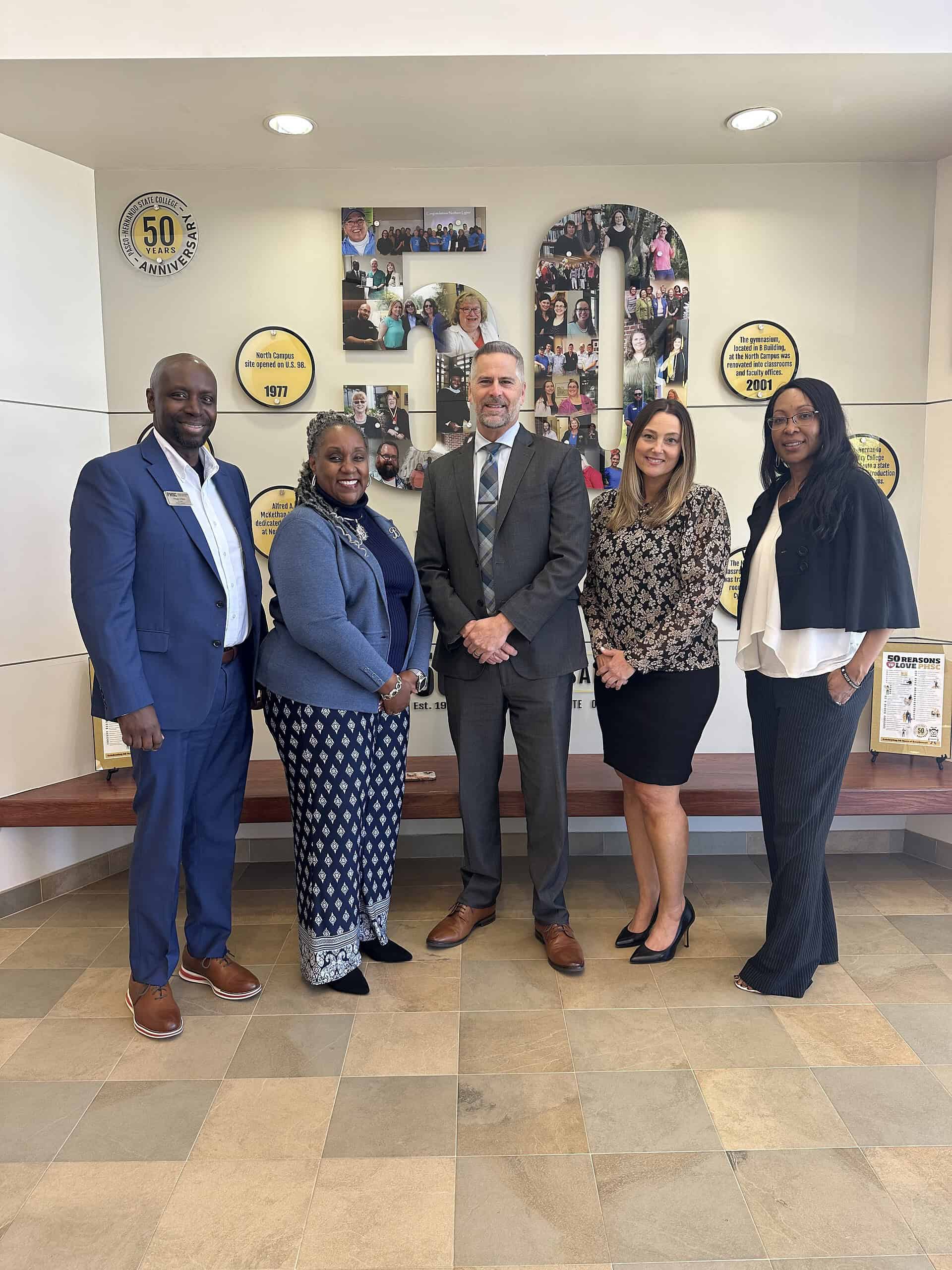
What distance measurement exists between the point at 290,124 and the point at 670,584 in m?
2.30

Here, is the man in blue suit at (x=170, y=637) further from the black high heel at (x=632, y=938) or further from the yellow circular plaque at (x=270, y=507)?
the black high heel at (x=632, y=938)

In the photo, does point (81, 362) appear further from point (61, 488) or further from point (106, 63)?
point (106, 63)

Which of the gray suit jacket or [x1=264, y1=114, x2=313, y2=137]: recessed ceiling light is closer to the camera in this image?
the gray suit jacket

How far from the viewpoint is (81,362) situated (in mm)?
3518

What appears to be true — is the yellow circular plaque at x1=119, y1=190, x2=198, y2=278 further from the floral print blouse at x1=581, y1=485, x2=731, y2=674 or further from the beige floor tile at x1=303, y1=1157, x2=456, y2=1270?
the beige floor tile at x1=303, y1=1157, x2=456, y2=1270

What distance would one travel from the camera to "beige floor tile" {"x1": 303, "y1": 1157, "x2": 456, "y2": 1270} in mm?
1679

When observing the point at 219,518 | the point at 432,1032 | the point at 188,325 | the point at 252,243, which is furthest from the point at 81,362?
the point at 432,1032

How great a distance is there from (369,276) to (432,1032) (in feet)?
9.84

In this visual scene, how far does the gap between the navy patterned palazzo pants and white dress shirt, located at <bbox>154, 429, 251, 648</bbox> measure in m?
0.27

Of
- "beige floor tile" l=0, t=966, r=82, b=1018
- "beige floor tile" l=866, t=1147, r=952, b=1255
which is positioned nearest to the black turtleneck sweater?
"beige floor tile" l=0, t=966, r=82, b=1018

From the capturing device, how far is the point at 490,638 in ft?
8.76

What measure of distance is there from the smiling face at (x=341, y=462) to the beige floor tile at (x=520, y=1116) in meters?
1.72

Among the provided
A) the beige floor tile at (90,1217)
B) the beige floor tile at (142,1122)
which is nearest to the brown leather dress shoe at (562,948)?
the beige floor tile at (142,1122)

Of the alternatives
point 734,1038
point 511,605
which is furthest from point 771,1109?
point 511,605
